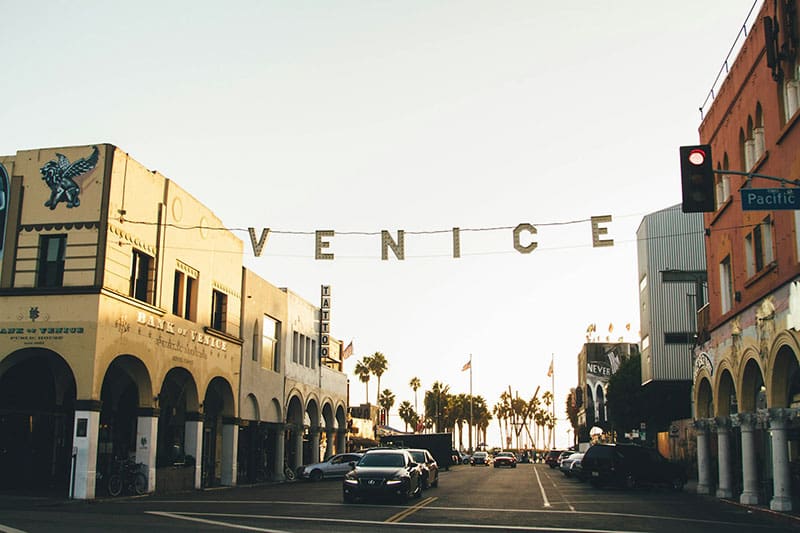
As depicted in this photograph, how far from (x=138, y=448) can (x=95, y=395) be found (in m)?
4.04

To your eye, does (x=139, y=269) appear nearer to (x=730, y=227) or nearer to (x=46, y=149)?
(x=46, y=149)

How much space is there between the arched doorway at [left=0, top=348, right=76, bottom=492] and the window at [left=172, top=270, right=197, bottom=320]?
4.49 meters

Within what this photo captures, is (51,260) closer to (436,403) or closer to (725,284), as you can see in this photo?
(725,284)

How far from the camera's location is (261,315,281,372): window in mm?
42656

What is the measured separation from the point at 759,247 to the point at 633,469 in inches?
547

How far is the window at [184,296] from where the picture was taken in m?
32.2

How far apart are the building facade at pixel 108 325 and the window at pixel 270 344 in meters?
5.02

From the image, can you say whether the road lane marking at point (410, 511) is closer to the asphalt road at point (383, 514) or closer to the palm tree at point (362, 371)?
the asphalt road at point (383, 514)

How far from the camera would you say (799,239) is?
787 inches

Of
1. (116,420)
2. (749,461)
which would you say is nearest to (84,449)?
(116,420)

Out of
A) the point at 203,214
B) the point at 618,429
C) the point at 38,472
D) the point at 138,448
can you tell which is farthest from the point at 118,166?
the point at 618,429

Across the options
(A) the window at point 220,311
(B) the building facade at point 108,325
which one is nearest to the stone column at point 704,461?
(B) the building facade at point 108,325

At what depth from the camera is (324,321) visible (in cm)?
5159

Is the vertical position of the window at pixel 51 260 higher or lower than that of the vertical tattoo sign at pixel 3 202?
lower
